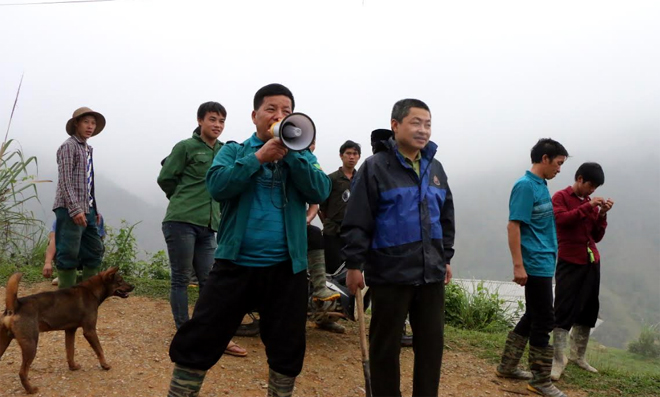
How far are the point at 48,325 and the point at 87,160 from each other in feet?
5.87

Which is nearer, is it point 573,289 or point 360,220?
point 360,220

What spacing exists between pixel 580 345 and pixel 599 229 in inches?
47.4

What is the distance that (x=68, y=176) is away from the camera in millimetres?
4543

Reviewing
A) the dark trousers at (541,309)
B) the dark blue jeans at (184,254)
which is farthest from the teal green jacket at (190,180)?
the dark trousers at (541,309)

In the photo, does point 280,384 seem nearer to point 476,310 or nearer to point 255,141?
point 255,141

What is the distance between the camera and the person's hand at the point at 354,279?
300 centimetres

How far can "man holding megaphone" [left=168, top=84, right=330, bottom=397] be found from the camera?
8.41ft

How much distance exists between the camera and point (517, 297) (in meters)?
7.86

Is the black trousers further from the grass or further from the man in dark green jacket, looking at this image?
the grass

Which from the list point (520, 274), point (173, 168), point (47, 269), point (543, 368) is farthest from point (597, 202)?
point (47, 269)

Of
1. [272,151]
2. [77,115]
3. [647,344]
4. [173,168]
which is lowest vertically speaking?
[647,344]

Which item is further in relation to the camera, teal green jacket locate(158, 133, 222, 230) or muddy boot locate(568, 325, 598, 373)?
muddy boot locate(568, 325, 598, 373)

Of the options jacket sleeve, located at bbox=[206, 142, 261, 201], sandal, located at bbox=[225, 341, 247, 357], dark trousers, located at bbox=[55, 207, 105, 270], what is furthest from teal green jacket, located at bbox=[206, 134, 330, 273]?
dark trousers, located at bbox=[55, 207, 105, 270]

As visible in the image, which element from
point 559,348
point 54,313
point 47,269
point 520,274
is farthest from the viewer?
point 47,269
